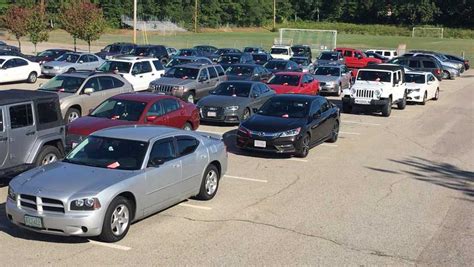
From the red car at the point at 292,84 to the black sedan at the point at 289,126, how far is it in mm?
7377

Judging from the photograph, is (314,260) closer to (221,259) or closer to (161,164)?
(221,259)

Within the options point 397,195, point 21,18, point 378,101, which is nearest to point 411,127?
point 378,101

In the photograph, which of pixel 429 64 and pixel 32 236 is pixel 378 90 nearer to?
pixel 429 64

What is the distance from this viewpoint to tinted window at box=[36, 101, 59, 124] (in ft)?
37.1

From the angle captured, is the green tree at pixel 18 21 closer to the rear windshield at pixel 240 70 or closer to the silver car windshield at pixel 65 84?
the rear windshield at pixel 240 70

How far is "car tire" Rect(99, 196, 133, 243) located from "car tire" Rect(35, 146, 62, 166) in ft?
11.1

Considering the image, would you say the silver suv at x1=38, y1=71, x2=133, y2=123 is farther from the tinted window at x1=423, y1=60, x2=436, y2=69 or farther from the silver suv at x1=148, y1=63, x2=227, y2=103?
the tinted window at x1=423, y1=60, x2=436, y2=69

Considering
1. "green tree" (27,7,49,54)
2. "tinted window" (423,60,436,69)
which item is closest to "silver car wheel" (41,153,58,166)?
"tinted window" (423,60,436,69)

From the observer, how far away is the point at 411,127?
826 inches

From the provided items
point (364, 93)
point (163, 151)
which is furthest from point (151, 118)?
point (364, 93)

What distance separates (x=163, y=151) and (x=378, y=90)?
1572cm

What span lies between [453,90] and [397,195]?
27.9m

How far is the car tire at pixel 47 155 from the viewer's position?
36.9ft

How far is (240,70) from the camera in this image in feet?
92.3
